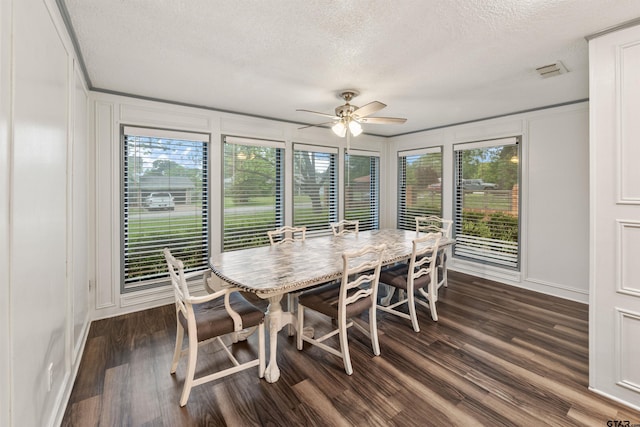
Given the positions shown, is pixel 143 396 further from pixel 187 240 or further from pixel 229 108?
pixel 229 108

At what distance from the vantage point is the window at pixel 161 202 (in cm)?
344

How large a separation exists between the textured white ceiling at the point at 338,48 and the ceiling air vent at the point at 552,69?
5 centimetres

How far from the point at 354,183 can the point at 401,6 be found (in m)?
3.88

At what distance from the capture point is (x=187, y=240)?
3.83m

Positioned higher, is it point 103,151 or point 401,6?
point 401,6

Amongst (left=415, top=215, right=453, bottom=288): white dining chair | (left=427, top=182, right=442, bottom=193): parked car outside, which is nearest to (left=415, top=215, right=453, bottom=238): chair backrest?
(left=415, top=215, right=453, bottom=288): white dining chair

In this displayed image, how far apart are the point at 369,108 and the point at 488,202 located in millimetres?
2840

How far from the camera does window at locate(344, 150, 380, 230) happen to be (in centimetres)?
548

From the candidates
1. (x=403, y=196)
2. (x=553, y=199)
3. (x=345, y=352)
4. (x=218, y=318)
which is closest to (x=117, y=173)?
(x=218, y=318)

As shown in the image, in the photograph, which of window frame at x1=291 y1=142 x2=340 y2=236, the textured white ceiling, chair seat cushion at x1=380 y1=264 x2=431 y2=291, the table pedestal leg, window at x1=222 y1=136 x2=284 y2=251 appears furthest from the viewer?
window frame at x1=291 y1=142 x2=340 y2=236

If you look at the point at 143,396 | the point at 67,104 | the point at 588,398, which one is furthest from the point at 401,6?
the point at 143,396

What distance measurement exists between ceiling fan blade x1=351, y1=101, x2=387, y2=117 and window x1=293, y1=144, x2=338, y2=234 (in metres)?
1.86

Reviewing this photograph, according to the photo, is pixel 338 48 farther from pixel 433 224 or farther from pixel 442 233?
pixel 433 224

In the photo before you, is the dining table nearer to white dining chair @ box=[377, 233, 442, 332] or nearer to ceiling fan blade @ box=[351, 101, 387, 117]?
white dining chair @ box=[377, 233, 442, 332]
